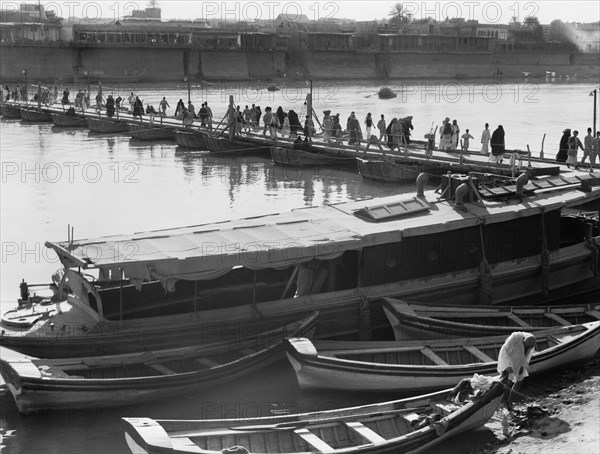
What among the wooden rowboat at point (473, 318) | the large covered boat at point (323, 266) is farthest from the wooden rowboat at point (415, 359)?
the large covered boat at point (323, 266)

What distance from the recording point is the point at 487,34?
168250 millimetres

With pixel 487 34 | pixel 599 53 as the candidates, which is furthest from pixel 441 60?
pixel 599 53

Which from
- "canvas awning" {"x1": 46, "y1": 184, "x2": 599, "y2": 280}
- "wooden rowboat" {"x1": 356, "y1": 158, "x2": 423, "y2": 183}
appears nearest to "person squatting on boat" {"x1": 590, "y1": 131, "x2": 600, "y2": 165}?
"wooden rowboat" {"x1": 356, "y1": 158, "x2": 423, "y2": 183}

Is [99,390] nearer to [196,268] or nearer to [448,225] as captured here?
[196,268]

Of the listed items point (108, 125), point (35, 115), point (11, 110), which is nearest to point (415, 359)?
point (108, 125)

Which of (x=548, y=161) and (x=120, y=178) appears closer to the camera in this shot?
(x=548, y=161)

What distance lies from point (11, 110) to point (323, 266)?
166 ft

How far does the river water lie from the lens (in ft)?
45.0

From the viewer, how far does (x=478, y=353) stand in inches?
592

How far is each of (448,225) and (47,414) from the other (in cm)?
734

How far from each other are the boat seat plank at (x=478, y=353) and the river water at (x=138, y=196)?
1648mm

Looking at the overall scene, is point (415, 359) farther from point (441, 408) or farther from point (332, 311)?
point (441, 408)

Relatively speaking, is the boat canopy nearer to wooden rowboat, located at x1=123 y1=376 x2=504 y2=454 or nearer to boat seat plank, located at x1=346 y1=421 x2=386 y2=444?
wooden rowboat, located at x1=123 y1=376 x2=504 y2=454

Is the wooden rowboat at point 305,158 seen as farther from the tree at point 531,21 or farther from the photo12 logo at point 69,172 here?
the tree at point 531,21
